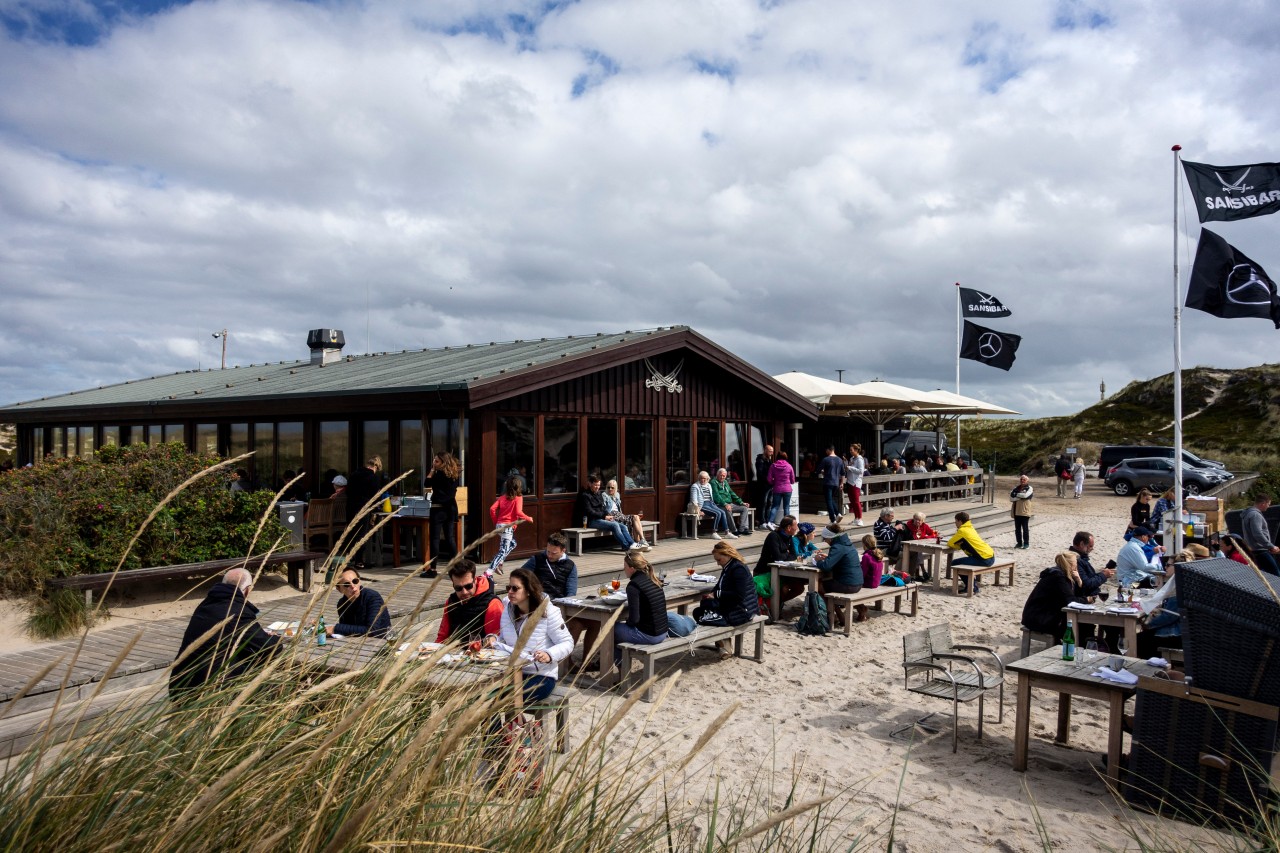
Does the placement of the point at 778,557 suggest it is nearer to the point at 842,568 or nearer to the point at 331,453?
the point at 842,568

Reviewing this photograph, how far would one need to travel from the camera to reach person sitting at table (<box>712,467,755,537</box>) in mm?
15711

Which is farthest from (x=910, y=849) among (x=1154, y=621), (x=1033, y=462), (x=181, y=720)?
(x=1033, y=462)

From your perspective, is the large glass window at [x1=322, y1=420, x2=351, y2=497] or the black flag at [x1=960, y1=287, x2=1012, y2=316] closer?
the large glass window at [x1=322, y1=420, x2=351, y2=497]

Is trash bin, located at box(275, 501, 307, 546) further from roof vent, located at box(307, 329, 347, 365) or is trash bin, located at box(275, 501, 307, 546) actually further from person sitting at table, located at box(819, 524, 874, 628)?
roof vent, located at box(307, 329, 347, 365)

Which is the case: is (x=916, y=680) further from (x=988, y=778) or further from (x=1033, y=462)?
(x=1033, y=462)

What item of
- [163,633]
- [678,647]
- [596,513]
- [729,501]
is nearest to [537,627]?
[678,647]

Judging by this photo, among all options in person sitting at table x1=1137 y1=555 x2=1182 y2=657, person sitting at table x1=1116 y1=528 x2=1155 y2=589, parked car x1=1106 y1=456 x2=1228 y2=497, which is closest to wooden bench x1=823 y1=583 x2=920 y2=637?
person sitting at table x1=1116 y1=528 x2=1155 y2=589

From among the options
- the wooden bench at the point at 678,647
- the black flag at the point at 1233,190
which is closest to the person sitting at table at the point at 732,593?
the wooden bench at the point at 678,647

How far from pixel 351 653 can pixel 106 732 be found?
3.86 ft

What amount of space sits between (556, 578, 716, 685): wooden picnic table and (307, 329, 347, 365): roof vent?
13.3 meters

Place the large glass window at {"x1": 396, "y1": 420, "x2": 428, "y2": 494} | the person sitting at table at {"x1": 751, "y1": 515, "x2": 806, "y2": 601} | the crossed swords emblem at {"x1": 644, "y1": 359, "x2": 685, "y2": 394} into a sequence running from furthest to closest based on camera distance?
the crossed swords emblem at {"x1": 644, "y1": 359, "x2": 685, "y2": 394}, the large glass window at {"x1": 396, "y1": 420, "x2": 428, "y2": 494}, the person sitting at table at {"x1": 751, "y1": 515, "x2": 806, "y2": 601}

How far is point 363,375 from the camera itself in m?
15.2

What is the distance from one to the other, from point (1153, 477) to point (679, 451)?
73.3 ft

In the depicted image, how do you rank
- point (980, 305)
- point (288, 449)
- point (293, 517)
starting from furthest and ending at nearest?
point (980, 305) < point (288, 449) < point (293, 517)
